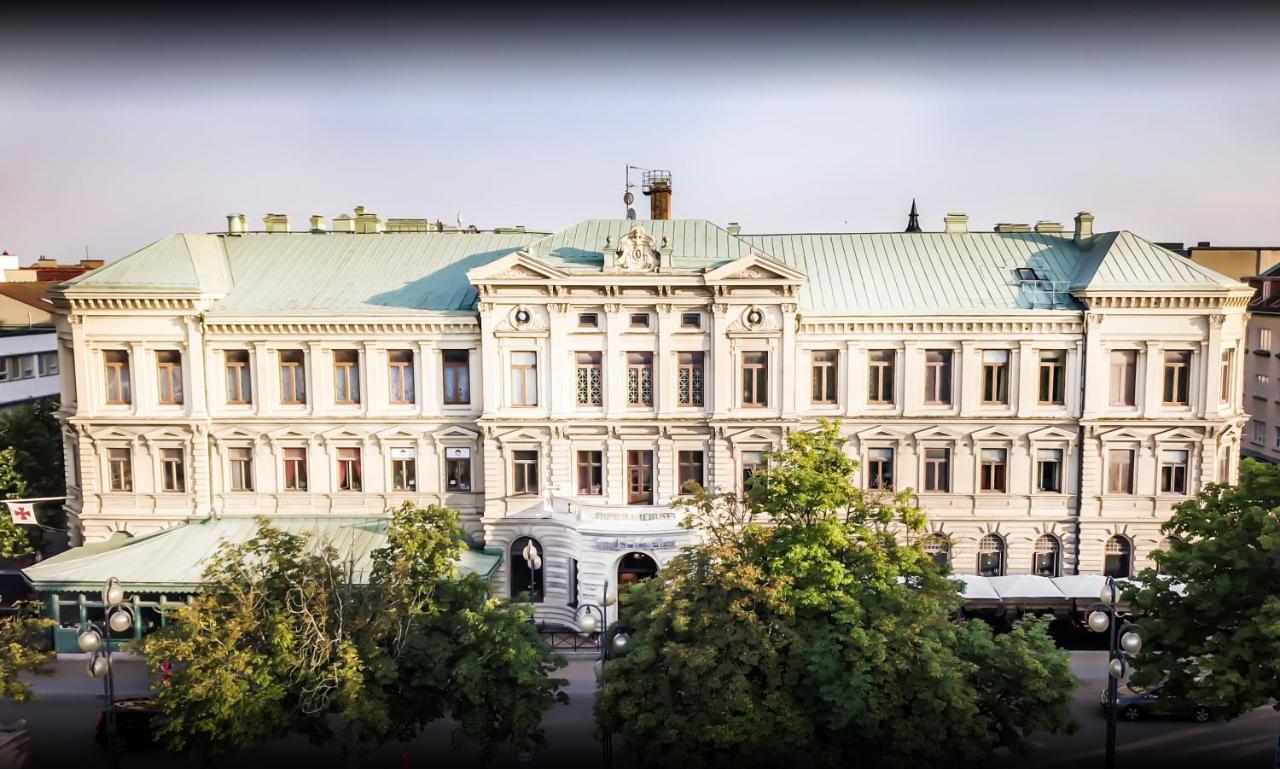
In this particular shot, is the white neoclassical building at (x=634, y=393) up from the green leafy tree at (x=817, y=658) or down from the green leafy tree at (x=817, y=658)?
up

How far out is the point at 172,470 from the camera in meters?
37.4

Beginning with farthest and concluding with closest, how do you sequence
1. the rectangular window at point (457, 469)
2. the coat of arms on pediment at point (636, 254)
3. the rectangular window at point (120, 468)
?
the rectangular window at point (120, 468) → the rectangular window at point (457, 469) → the coat of arms on pediment at point (636, 254)

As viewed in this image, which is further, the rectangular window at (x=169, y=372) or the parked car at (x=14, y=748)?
the rectangular window at (x=169, y=372)

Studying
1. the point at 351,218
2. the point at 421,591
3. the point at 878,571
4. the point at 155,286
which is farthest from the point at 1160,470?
the point at 155,286

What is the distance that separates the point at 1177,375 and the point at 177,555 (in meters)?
38.3

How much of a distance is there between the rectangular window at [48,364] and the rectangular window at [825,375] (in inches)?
1773

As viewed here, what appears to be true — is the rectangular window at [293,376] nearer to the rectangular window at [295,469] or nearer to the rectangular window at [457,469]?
the rectangular window at [295,469]

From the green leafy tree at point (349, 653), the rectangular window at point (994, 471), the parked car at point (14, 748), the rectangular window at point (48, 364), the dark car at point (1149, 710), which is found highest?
the rectangular window at point (48, 364)

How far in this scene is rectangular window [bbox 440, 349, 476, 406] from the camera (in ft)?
120

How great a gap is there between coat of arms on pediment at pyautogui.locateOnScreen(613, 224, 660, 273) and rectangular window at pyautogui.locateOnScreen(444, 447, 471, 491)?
9600 millimetres

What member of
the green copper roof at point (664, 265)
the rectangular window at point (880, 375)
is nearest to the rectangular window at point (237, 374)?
the green copper roof at point (664, 265)

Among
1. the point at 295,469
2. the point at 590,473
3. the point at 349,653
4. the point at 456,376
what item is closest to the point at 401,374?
the point at 456,376

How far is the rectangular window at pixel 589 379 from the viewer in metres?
36.2

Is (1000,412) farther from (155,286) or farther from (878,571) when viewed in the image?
(155,286)
